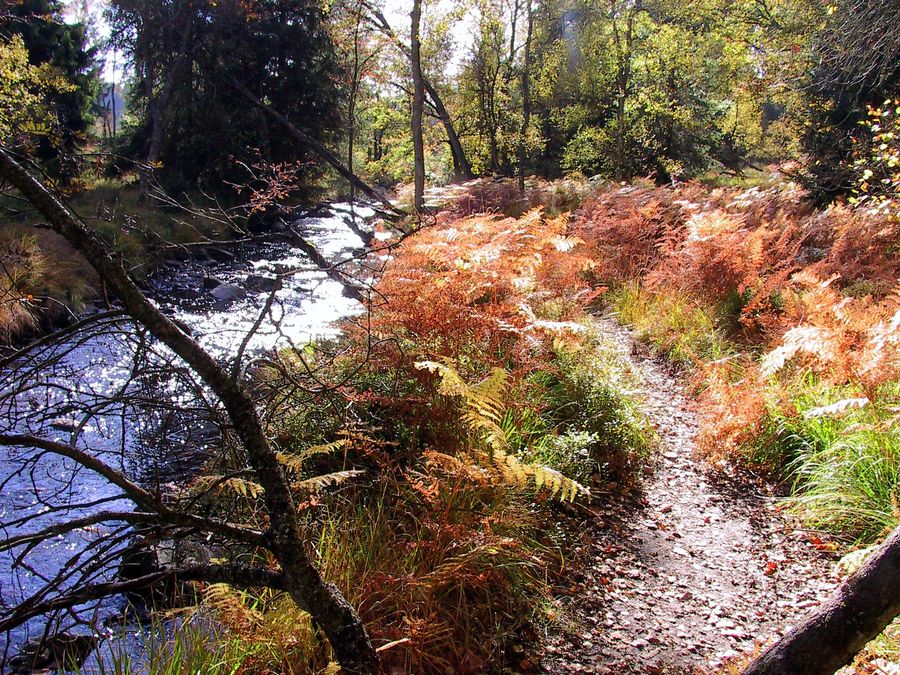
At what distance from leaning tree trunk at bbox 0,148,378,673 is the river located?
12 cm

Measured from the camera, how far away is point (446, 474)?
3.61 m

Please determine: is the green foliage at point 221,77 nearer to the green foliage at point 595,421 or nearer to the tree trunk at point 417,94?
the tree trunk at point 417,94

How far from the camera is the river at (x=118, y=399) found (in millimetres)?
1877

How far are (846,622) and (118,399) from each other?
7.03ft

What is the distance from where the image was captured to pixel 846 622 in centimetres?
164

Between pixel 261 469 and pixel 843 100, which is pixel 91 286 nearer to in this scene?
pixel 261 469

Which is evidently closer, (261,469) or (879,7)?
(261,469)

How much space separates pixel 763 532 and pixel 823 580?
576 millimetres

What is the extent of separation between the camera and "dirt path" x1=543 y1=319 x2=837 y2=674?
309cm

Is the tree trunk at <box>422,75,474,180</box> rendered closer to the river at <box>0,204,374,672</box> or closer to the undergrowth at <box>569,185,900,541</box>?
the river at <box>0,204,374,672</box>

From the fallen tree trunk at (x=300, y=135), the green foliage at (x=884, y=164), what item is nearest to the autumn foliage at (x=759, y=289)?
the green foliage at (x=884, y=164)

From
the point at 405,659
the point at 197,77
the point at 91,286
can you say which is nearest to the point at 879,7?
the point at 405,659

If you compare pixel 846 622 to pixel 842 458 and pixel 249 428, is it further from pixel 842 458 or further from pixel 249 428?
pixel 842 458

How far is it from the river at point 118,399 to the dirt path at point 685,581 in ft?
7.67
